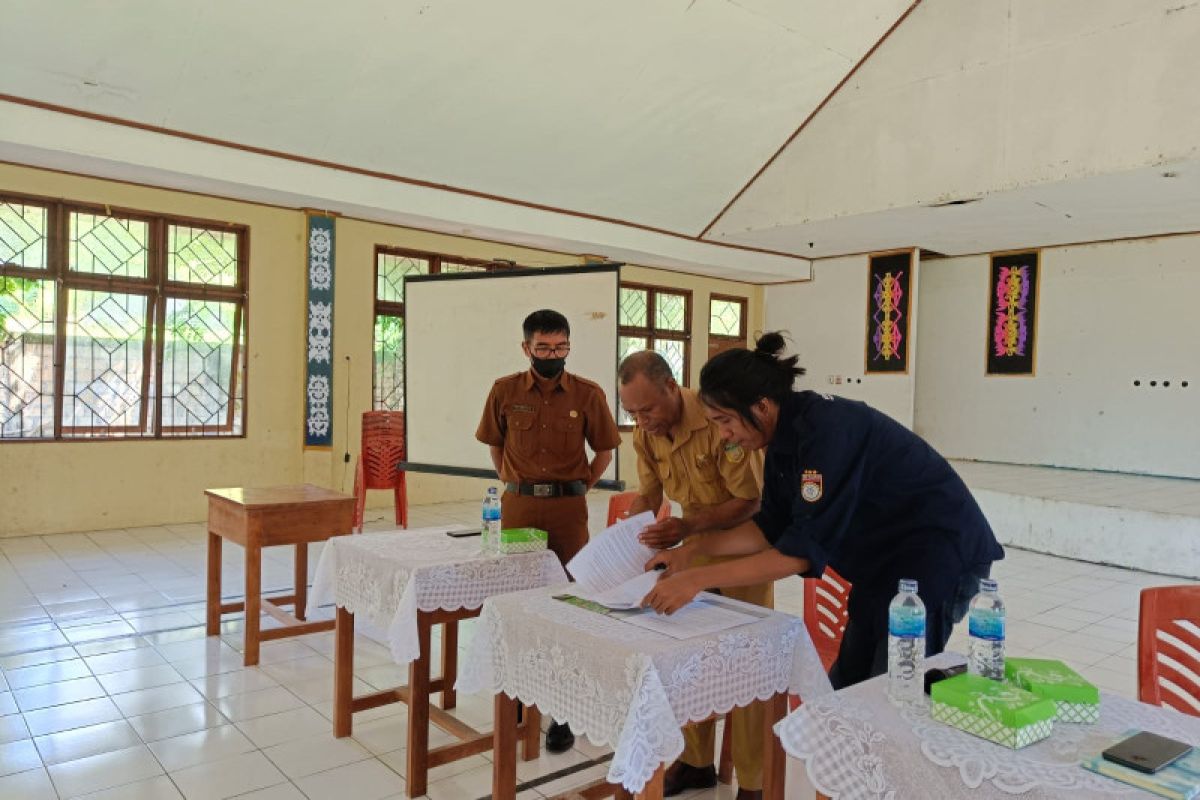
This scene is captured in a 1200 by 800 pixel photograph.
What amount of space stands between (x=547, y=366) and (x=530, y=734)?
1.33 meters

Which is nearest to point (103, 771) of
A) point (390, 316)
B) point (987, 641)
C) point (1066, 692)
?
point (987, 641)

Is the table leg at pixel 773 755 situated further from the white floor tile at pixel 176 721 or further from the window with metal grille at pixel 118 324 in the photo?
the window with metal grille at pixel 118 324

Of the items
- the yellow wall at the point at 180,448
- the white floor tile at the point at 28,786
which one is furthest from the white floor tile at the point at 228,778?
the yellow wall at the point at 180,448

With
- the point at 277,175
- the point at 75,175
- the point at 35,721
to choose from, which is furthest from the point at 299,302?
the point at 35,721

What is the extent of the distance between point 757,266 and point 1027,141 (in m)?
4.26

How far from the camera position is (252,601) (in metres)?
3.71

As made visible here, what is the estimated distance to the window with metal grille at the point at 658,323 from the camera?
34.0ft

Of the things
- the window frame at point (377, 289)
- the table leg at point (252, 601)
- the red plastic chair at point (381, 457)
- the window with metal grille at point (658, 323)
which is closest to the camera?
the table leg at point (252, 601)

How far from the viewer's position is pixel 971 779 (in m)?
1.25

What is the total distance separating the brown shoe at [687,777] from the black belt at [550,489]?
1.02m

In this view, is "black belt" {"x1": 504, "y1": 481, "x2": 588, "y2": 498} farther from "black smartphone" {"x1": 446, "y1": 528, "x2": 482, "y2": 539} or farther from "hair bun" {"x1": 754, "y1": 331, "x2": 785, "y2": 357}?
"hair bun" {"x1": 754, "y1": 331, "x2": 785, "y2": 357}

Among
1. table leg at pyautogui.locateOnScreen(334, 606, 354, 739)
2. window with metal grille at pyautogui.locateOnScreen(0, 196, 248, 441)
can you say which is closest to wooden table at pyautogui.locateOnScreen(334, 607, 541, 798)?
table leg at pyautogui.locateOnScreen(334, 606, 354, 739)

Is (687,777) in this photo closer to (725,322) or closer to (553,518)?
(553,518)

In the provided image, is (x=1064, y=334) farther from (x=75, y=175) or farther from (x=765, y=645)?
(x=75, y=175)
